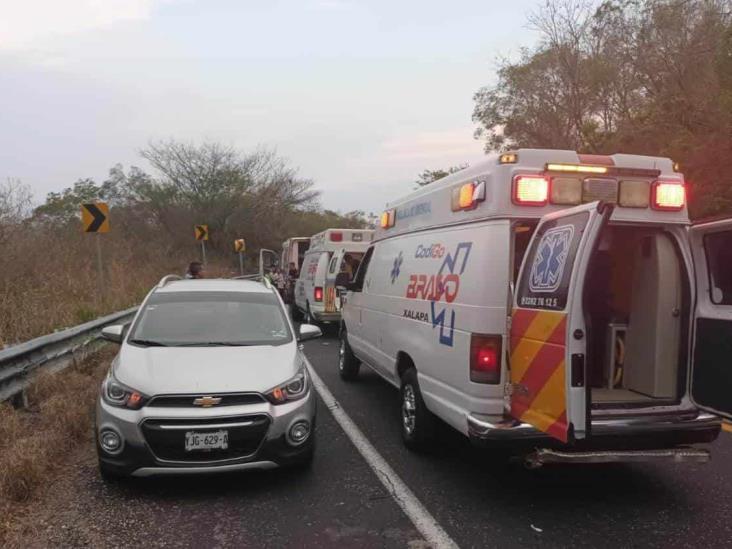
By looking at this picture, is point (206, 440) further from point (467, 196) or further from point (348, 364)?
point (348, 364)

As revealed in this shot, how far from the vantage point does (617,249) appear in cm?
523

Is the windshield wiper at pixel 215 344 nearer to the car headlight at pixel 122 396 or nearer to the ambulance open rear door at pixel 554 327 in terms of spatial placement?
the car headlight at pixel 122 396

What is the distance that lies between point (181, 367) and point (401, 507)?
2008 mm

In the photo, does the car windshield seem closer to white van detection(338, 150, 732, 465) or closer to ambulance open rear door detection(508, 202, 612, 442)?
white van detection(338, 150, 732, 465)

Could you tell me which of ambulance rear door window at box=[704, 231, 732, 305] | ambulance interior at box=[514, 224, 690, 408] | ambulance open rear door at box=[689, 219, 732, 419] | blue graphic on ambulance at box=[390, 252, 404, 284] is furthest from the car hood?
ambulance rear door window at box=[704, 231, 732, 305]

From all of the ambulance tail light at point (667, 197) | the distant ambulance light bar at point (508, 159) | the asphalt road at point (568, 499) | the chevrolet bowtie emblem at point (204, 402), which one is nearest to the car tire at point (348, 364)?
the asphalt road at point (568, 499)

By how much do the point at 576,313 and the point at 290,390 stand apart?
2.29 m

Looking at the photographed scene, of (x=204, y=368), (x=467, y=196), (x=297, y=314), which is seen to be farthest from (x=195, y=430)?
(x=297, y=314)

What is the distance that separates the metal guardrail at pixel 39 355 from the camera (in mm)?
Result: 5992

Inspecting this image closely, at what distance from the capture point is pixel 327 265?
1370 cm

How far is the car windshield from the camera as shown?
18.3ft

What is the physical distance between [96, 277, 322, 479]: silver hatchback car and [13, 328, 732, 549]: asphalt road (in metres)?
0.26

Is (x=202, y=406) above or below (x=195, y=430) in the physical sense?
above

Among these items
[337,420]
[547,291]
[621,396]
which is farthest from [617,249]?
[337,420]
